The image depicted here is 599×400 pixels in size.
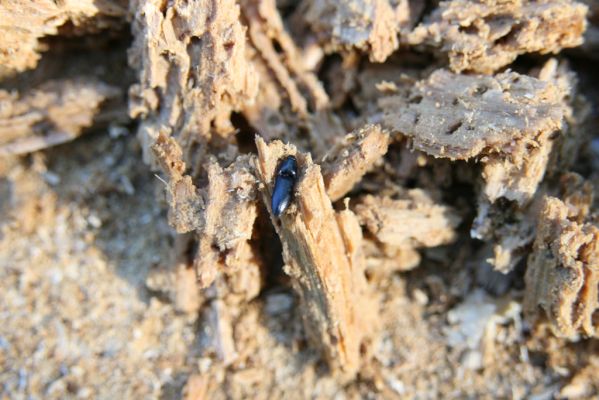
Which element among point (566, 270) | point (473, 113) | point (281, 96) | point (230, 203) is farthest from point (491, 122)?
point (230, 203)

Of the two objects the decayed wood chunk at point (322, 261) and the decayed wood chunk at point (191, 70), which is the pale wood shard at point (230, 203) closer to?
the decayed wood chunk at point (322, 261)

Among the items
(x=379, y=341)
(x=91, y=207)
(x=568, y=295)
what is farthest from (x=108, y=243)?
(x=568, y=295)

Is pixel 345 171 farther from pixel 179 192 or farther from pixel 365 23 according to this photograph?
pixel 365 23

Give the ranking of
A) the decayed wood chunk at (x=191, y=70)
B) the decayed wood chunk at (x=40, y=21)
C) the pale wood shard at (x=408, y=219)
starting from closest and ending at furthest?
the decayed wood chunk at (x=191, y=70) < the decayed wood chunk at (x=40, y=21) < the pale wood shard at (x=408, y=219)

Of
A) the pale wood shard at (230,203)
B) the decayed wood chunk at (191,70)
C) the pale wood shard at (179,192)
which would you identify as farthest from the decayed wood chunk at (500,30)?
the pale wood shard at (179,192)

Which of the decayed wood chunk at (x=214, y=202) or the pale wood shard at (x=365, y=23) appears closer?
the decayed wood chunk at (x=214, y=202)
